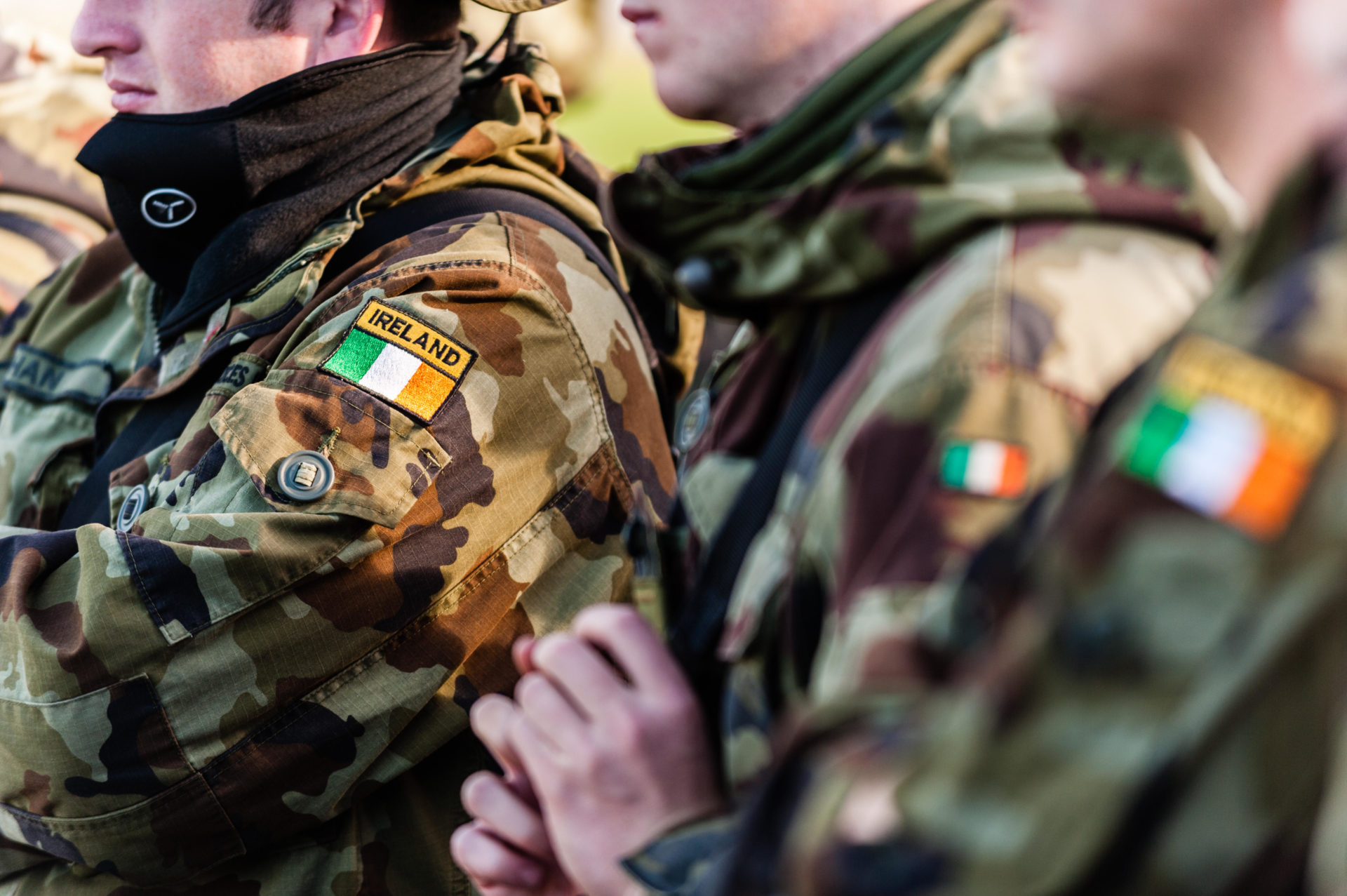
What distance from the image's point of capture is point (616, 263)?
2242 mm

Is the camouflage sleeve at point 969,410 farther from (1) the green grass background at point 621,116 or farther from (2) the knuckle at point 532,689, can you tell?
(1) the green grass background at point 621,116

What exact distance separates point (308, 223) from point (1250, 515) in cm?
176

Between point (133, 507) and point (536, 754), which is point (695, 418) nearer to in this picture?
point (536, 754)

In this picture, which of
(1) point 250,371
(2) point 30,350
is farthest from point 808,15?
(2) point 30,350

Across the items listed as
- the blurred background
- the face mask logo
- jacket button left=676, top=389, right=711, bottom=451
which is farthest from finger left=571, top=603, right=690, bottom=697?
the blurred background

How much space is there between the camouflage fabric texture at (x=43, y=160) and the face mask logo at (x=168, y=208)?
Result: 984mm

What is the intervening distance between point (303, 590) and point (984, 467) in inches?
43.4

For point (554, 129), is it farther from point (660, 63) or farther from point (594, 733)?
point (594, 733)

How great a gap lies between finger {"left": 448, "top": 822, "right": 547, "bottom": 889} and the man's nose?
5.41ft

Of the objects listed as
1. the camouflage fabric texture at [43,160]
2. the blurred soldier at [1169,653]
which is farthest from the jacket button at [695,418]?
the camouflage fabric texture at [43,160]

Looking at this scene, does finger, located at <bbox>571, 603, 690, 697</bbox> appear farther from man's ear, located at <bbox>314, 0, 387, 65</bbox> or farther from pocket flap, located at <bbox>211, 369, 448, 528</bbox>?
man's ear, located at <bbox>314, 0, 387, 65</bbox>

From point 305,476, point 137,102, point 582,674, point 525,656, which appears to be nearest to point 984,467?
point 582,674

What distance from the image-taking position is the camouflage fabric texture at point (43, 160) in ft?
10.0

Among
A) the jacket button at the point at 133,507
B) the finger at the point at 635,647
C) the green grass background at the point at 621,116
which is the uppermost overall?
the finger at the point at 635,647
